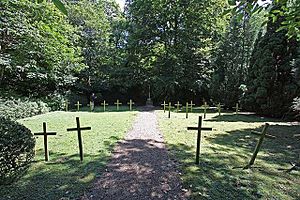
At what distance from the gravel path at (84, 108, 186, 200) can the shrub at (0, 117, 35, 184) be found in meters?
1.40

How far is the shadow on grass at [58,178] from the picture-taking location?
433cm

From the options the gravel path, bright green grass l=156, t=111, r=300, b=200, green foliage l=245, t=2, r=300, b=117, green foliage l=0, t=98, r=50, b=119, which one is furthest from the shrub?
green foliage l=245, t=2, r=300, b=117

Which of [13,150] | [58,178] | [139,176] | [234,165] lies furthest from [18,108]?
[234,165]

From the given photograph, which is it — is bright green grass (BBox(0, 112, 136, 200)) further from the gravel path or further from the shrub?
the shrub

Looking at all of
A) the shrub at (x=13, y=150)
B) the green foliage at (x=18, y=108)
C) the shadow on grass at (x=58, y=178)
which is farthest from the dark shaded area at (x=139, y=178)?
the green foliage at (x=18, y=108)

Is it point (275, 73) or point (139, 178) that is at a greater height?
point (275, 73)

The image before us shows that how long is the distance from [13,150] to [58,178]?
135 centimetres

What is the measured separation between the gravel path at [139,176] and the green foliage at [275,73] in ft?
39.5

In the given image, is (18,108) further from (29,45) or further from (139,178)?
(139,178)

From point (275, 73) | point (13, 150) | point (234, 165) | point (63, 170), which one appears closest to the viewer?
point (13, 150)

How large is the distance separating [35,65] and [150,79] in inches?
539

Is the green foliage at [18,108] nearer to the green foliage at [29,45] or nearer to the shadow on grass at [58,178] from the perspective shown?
the green foliage at [29,45]

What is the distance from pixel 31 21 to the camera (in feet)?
47.2

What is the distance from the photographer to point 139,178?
5141 millimetres
